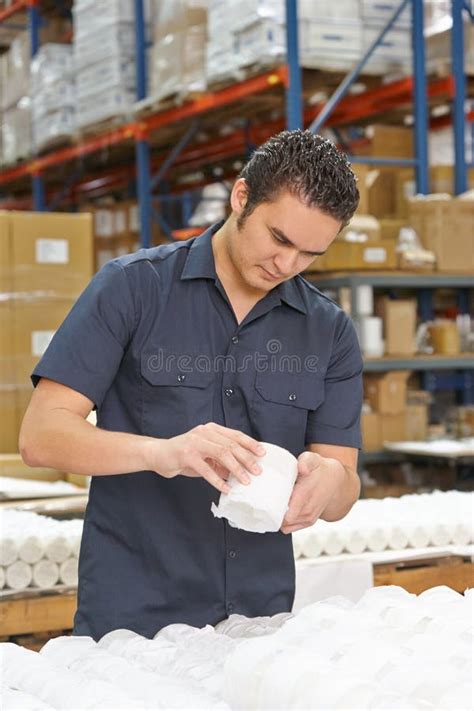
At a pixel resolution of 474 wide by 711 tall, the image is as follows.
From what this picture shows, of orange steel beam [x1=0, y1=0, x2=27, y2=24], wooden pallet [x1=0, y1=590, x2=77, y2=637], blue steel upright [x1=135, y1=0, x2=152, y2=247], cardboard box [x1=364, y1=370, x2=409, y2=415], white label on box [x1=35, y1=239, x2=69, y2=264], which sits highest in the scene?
orange steel beam [x1=0, y1=0, x2=27, y2=24]

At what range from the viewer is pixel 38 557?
127 inches

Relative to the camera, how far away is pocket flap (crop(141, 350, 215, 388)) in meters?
2.20

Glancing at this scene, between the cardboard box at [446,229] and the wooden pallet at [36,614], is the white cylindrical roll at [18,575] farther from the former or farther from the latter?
the cardboard box at [446,229]

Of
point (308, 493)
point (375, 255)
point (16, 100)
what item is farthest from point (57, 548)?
point (16, 100)

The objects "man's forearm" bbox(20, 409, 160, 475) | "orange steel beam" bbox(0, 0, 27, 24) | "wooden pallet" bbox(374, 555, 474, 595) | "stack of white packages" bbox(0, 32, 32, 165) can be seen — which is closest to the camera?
"man's forearm" bbox(20, 409, 160, 475)

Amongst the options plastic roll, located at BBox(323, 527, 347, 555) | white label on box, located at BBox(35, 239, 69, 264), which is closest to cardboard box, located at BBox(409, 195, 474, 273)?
white label on box, located at BBox(35, 239, 69, 264)

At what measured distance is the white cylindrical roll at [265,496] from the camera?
1.85 m

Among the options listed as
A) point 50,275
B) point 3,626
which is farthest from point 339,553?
point 50,275

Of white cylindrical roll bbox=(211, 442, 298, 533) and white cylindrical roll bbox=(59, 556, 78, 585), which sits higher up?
white cylindrical roll bbox=(211, 442, 298, 533)

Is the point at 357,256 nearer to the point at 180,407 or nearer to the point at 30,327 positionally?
the point at 30,327

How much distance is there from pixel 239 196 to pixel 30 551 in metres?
1.51

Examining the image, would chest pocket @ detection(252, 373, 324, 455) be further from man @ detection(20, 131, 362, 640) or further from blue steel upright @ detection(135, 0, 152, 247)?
blue steel upright @ detection(135, 0, 152, 247)

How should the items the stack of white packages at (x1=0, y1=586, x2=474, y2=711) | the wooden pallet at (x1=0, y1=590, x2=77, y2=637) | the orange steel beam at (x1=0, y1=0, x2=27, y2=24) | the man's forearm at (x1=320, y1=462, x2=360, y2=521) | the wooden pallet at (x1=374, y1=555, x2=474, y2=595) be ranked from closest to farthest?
the stack of white packages at (x1=0, y1=586, x2=474, y2=711) < the man's forearm at (x1=320, y1=462, x2=360, y2=521) < the wooden pallet at (x1=0, y1=590, x2=77, y2=637) < the wooden pallet at (x1=374, y1=555, x2=474, y2=595) < the orange steel beam at (x1=0, y1=0, x2=27, y2=24)

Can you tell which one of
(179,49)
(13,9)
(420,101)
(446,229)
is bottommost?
(446,229)
